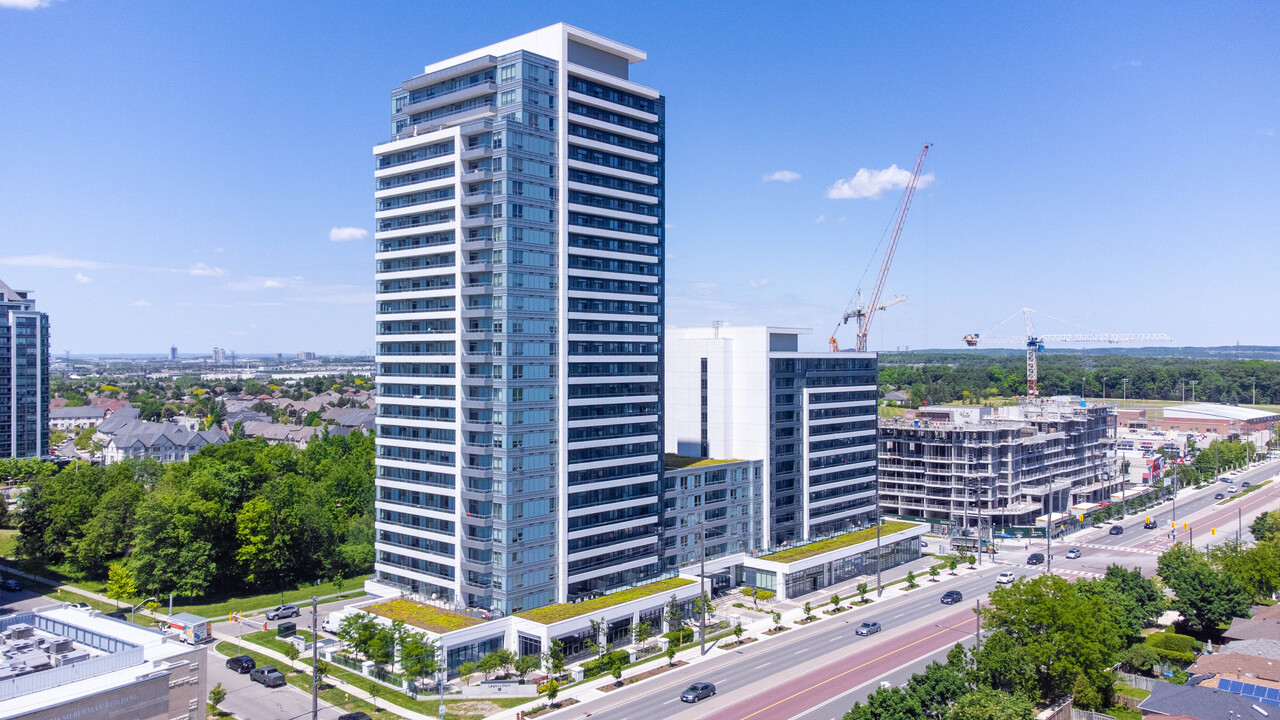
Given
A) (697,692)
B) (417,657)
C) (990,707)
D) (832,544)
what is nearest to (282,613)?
(417,657)

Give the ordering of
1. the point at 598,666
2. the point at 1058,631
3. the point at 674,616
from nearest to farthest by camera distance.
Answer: the point at 1058,631, the point at 598,666, the point at 674,616

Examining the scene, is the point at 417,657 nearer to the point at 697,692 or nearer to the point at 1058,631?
the point at 697,692

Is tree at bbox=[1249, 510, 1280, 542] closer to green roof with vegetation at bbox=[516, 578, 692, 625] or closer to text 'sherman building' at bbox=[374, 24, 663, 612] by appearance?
green roof with vegetation at bbox=[516, 578, 692, 625]

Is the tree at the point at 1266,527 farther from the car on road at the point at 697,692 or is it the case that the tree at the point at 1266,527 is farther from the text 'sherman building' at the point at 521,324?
the car on road at the point at 697,692

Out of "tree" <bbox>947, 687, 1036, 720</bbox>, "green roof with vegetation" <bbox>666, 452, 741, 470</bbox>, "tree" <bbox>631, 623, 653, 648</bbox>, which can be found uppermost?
"green roof with vegetation" <bbox>666, 452, 741, 470</bbox>

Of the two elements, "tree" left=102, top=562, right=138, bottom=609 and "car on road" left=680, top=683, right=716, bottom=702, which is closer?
"car on road" left=680, top=683, right=716, bottom=702

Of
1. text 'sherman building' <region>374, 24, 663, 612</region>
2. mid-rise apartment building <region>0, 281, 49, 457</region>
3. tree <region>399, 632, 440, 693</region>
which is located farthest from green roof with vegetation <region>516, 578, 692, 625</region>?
mid-rise apartment building <region>0, 281, 49, 457</region>
